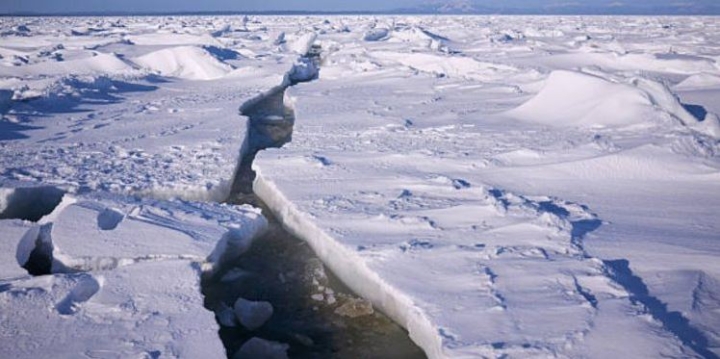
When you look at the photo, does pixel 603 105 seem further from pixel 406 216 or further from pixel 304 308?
pixel 304 308

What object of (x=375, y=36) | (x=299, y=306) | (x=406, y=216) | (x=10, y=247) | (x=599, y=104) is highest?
(x=599, y=104)

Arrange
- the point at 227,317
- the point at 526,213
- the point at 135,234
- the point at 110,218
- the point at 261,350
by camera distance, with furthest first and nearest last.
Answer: the point at 110,218, the point at 526,213, the point at 135,234, the point at 227,317, the point at 261,350

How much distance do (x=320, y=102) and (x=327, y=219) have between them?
16.7 feet

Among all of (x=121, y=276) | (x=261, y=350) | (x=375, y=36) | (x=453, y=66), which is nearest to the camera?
(x=261, y=350)

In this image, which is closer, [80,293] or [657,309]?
[657,309]

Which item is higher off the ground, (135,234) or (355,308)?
(135,234)

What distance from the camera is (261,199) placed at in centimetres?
504

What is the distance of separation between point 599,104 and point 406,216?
3968mm

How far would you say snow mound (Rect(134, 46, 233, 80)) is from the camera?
12.0 metres

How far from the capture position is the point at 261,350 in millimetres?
2781

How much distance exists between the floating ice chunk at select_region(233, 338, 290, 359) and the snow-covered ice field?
0.04 feet

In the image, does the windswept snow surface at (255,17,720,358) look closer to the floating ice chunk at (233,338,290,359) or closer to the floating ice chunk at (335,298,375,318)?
the floating ice chunk at (335,298,375,318)

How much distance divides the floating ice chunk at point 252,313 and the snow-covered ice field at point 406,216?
12.7 inches

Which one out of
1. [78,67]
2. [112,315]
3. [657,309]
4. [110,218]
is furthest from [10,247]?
[78,67]
